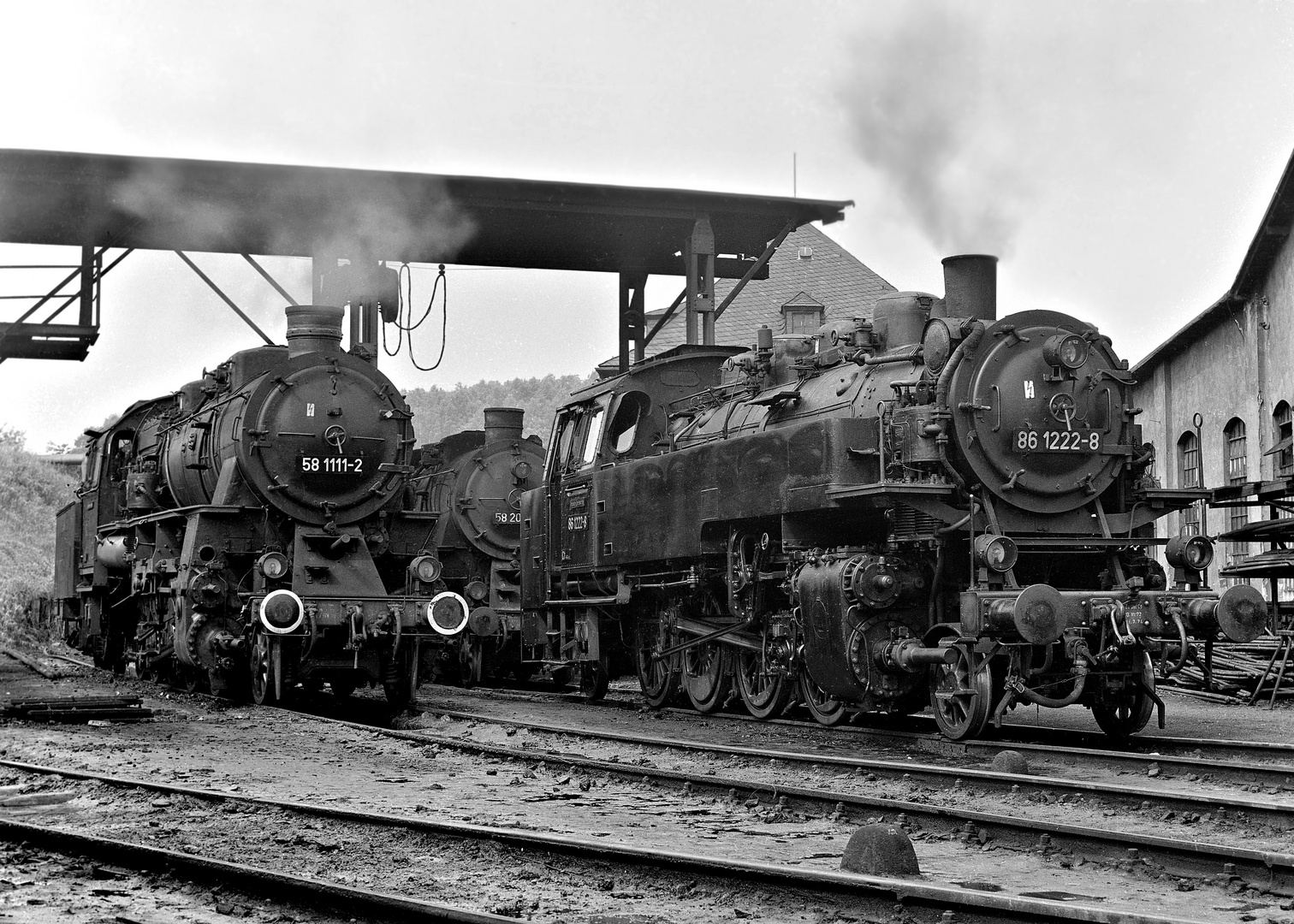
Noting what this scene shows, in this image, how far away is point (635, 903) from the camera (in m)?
5.59

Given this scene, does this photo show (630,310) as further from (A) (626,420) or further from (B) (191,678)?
(B) (191,678)

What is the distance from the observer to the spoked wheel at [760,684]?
490 inches

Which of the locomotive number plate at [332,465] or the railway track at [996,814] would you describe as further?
the locomotive number plate at [332,465]

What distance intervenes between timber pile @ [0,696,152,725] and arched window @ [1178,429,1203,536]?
16252mm

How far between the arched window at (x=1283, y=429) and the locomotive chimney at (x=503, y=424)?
32.9 ft

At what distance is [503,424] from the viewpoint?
69.6 ft

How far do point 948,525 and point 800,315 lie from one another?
28.9m

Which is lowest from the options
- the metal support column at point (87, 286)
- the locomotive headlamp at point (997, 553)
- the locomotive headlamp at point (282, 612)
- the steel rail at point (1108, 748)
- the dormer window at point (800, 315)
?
the steel rail at point (1108, 748)

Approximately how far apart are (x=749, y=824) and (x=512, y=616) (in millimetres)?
11803

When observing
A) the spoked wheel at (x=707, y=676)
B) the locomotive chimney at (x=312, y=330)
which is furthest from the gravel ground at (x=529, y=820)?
the locomotive chimney at (x=312, y=330)

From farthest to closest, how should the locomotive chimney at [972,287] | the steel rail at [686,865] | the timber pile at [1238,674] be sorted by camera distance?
1. the timber pile at [1238,674]
2. the locomotive chimney at [972,287]
3. the steel rail at [686,865]

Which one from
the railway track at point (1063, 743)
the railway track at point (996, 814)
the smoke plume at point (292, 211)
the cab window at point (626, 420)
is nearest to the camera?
the railway track at point (996, 814)

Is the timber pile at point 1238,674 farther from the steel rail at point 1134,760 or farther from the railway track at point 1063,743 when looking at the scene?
the steel rail at point 1134,760

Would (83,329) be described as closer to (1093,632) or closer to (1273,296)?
(1093,632)
